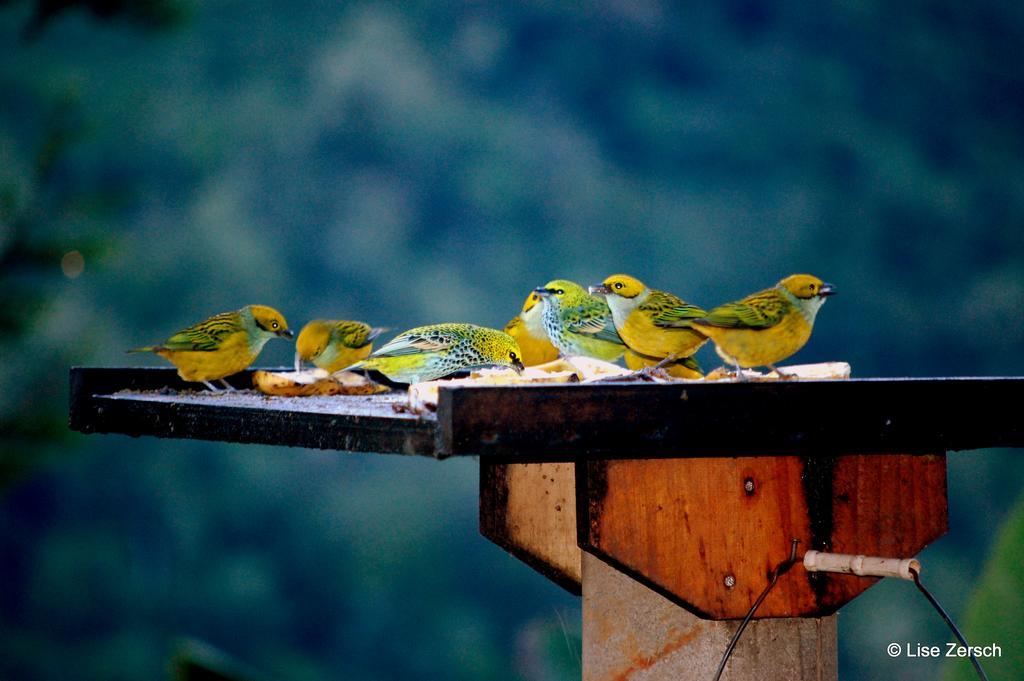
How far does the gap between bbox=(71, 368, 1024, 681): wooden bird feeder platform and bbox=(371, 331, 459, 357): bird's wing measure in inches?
15.6

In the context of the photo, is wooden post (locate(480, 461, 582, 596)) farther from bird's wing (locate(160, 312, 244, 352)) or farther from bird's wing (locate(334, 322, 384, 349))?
bird's wing (locate(160, 312, 244, 352))

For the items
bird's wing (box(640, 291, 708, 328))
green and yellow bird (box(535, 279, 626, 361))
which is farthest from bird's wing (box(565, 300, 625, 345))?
bird's wing (box(640, 291, 708, 328))

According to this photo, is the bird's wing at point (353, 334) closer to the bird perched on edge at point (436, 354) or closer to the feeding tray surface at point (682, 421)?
the bird perched on edge at point (436, 354)

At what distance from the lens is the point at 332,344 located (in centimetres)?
254

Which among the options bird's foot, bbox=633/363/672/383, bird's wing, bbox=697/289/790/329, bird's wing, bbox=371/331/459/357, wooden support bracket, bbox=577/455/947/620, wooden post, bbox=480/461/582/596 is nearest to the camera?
wooden support bracket, bbox=577/455/947/620

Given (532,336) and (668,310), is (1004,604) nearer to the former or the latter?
(668,310)

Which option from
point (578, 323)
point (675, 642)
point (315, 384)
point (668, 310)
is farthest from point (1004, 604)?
point (315, 384)

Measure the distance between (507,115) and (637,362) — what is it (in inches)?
159

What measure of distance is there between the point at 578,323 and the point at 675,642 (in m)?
0.96

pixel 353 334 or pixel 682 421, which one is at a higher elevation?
pixel 353 334

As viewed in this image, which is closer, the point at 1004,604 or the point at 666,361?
the point at 666,361

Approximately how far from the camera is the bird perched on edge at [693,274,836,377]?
1.75 meters

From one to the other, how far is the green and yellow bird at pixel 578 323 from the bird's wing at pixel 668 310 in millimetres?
501

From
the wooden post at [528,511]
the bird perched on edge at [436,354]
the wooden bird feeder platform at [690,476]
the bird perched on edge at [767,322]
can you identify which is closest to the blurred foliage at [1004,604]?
the wooden bird feeder platform at [690,476]
